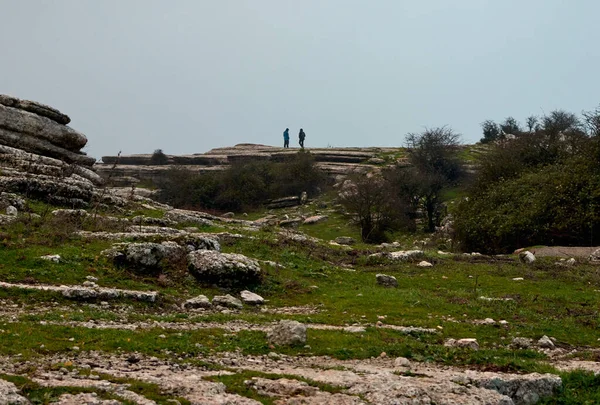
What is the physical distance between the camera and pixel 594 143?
38031 mm

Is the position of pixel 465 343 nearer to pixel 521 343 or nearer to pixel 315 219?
pixel 521 343

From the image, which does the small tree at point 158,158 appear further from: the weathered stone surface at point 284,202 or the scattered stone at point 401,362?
the scattered stone at point 401,362

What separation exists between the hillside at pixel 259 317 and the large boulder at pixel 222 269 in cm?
5

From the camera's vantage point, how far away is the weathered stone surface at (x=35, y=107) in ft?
120

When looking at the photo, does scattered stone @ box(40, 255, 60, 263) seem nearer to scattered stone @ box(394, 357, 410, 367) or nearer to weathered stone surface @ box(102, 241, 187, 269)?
weathered stone surface @ box(102, 241, 187, 269)

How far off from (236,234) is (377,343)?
57.9 feet

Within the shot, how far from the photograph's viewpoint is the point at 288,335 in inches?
479

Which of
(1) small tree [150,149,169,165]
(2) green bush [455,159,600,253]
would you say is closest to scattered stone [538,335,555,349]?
(2) green bush [455,159,600,253]

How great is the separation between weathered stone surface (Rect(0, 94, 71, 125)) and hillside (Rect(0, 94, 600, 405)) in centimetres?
480

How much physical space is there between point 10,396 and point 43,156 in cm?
3237

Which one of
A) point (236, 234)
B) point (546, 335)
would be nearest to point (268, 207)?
point (236, 234)

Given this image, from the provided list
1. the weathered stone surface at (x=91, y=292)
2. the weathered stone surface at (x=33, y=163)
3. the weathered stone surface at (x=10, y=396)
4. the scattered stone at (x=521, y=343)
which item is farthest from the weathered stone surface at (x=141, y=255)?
the weathered stone surface at (x=33, y=163)

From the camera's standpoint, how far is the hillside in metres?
9.01

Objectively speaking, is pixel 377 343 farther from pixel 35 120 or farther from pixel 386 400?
pixel 35 120
